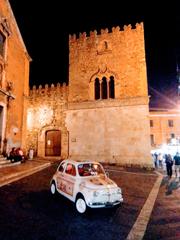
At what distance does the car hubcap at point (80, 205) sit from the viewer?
5.59 m

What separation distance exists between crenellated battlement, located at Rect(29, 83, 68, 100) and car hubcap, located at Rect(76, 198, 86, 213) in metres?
15.2

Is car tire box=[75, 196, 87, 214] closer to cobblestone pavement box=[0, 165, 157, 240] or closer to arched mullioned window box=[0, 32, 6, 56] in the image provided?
cobblestone pavement box=[0, 165, 157, 240]

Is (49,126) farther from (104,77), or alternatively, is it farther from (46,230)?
(46,230)

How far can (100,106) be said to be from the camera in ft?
60.5

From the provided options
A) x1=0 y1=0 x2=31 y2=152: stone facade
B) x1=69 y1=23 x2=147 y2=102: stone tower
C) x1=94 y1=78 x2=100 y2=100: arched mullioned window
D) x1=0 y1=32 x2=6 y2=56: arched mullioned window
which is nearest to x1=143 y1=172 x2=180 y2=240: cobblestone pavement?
x1=0 y1=0 x2=31 y2=152: stone facade

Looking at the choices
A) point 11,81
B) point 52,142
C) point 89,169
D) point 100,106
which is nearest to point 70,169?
point 89,169

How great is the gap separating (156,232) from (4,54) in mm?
15729

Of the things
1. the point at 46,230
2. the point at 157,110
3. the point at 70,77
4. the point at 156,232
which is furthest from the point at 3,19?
the point at 157,110

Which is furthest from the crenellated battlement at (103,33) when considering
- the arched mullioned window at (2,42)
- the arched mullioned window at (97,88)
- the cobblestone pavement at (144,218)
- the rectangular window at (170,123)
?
the rectangular window at (170,123)

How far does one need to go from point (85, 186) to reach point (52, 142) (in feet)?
52.3

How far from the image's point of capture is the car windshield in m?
6.46

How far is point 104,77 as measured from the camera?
19156mm

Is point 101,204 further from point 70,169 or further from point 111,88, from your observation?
point 111,88

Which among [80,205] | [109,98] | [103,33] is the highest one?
[103,33]
